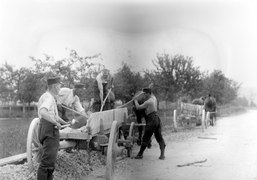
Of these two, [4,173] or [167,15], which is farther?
[167,15]

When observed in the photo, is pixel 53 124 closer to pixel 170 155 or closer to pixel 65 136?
pixel 65 136

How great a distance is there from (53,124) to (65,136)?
820 mm

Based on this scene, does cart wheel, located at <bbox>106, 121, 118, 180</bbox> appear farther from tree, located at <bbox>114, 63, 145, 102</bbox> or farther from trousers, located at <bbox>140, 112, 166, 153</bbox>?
tree, located at <bbox>114, 63, 145, 102</bbox>

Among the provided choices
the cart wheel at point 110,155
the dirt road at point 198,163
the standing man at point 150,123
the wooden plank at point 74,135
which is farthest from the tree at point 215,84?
the wooden plank at point 74,135

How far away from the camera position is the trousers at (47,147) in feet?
14.8

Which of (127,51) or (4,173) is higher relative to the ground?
(127,51)

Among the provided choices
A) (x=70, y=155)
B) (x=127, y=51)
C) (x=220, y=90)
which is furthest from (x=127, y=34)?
(x=220, y=90)

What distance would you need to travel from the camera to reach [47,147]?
14.8 feet

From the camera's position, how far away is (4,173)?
5.18 metres

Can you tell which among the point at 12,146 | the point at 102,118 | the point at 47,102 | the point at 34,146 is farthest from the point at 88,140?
the point at 12,146

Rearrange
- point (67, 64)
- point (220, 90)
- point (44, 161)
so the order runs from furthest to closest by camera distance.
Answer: point (220, 90) → point (67, 64) → point (44, 161)

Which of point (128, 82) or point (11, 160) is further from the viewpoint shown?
point (128, 82)

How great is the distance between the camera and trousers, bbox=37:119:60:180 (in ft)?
14.8

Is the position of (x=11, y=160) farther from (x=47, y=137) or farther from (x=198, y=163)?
(x=198, y=163)
